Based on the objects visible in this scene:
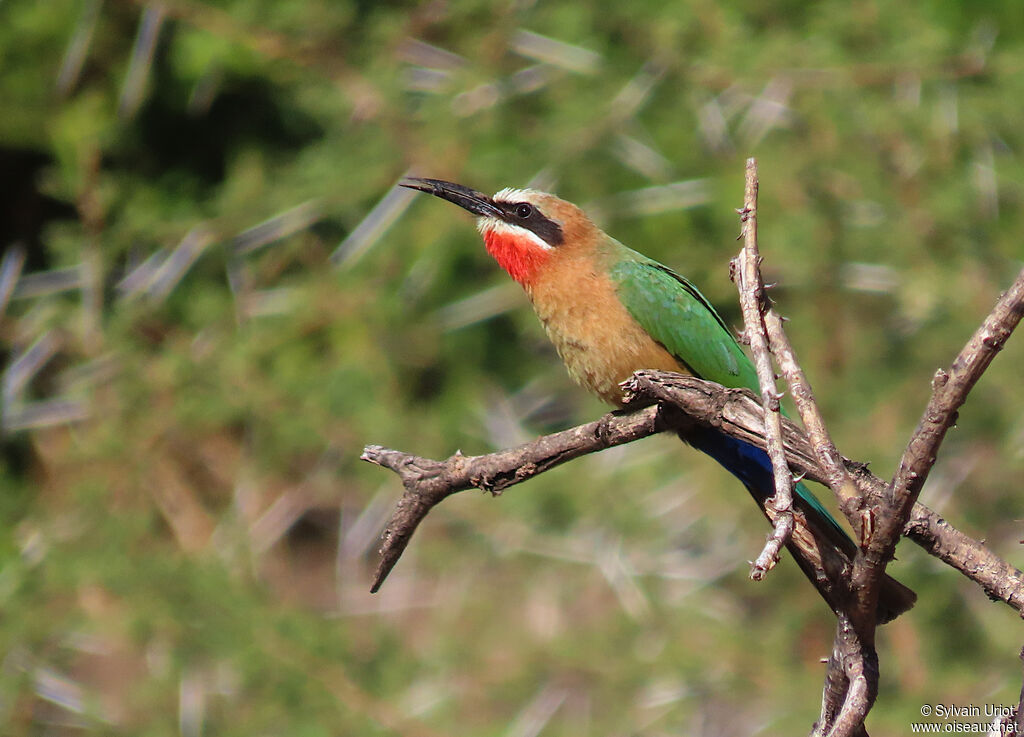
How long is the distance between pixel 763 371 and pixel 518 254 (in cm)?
156

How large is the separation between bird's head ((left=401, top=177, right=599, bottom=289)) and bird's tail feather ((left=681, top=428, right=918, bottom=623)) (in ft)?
2.70

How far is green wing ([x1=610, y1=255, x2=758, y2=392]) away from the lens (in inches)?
123

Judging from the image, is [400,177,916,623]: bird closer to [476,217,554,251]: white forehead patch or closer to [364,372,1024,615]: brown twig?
[476,217,554,251]: white forehead patch

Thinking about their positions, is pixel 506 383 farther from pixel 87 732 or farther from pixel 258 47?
pixel 87 732

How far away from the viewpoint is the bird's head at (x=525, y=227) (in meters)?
3.36

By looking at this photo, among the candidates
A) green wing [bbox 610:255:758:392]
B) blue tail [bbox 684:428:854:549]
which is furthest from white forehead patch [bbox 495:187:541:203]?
blue tail [bbox 684:428:854:549]

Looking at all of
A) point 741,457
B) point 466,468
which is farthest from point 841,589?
point 741,457

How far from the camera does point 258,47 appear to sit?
5.06 m

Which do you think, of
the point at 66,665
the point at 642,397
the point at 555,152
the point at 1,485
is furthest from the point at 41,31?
→ the point at 642,397

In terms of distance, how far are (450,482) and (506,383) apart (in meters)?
2.87

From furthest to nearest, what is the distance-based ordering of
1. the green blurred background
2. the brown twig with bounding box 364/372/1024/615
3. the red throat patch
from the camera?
the green blurred background
the red throat patch
the brown twig with bounding box 364/372/1024/615

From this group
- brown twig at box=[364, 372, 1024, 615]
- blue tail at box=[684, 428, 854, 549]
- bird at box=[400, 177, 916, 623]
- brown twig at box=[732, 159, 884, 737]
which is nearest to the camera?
brown twig at box=[732, 159, 884, 737]

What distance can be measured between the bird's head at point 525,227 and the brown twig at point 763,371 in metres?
1.11

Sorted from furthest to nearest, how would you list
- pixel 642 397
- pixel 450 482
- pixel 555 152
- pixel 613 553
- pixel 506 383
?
pixel 506 383 → pixel 555 152 → pixel 613 553 → pixel 642 397 → pixel 450 482
